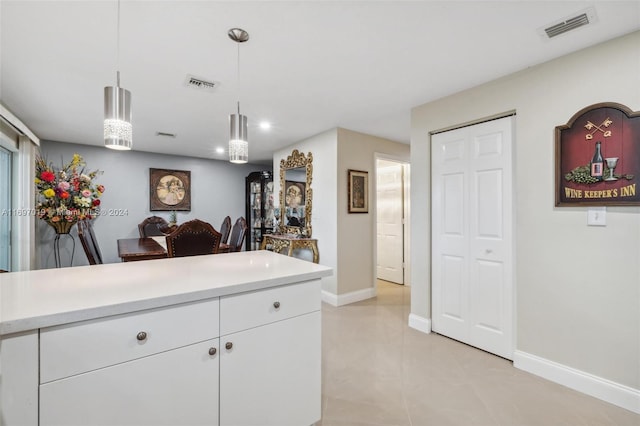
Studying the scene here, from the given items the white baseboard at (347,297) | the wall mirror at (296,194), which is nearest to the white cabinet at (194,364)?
the white baseboard at (347,297)

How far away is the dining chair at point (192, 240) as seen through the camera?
2.54 metres

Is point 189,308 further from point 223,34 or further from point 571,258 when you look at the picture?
point 571,258

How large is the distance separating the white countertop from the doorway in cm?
351

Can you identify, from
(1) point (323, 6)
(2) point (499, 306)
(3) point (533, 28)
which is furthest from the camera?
(2) point (499, 306)

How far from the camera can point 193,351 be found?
3.88 feet

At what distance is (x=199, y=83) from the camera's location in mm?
2510

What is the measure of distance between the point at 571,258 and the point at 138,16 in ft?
10.6

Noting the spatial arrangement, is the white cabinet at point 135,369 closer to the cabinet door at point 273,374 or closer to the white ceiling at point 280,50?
the cabinet door at point 273,374

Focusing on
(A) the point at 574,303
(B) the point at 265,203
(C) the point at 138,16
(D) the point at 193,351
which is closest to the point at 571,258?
(A) the point at 574,303

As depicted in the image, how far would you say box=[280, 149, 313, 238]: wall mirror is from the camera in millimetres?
4363

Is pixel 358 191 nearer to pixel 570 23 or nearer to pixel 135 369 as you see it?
pixel 570 23

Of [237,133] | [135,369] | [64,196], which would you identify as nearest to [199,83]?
[237,133]

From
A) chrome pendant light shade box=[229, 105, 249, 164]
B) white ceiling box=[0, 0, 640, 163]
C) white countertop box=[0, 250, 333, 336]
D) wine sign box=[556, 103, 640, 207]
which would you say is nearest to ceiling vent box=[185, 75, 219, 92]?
white ceiling box=[0, 0, 640, 163]

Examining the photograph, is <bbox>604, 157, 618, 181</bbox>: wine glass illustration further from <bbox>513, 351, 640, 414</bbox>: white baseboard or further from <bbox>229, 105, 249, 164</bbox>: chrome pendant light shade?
<bbox>229, 105, 249, 164</bbox>: chrome pendant light shade
